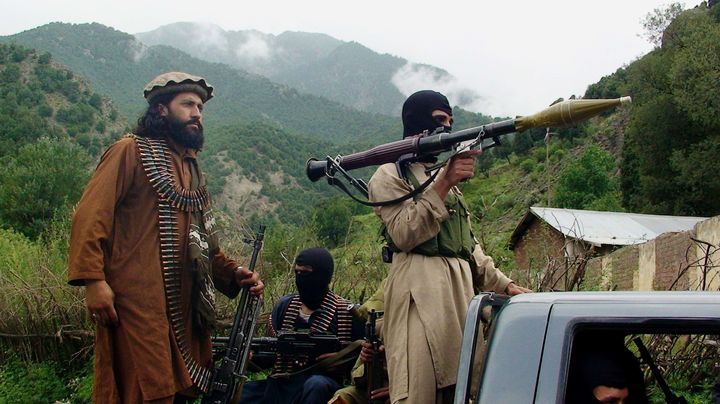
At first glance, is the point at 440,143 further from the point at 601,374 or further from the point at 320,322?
the point at 320,322

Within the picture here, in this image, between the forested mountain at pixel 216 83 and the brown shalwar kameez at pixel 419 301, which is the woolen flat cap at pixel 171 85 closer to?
the brown shalwar kameez at pixel 419 301

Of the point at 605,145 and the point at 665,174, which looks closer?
the point at 665,174

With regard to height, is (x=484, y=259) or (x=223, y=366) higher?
(x=484, y=259)

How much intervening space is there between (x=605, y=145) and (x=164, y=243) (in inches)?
2228

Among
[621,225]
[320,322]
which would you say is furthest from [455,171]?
[621,225]

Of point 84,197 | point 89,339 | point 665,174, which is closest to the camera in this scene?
point 84,197

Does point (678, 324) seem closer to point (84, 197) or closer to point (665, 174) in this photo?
point (84, 197)

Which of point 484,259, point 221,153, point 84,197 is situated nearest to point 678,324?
point 484,259

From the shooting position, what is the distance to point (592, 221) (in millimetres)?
26359

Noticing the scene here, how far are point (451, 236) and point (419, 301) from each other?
0.37m

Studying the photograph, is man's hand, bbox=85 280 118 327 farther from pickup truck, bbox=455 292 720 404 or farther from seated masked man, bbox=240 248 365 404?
pickup truck, bbox=455 292 720 404

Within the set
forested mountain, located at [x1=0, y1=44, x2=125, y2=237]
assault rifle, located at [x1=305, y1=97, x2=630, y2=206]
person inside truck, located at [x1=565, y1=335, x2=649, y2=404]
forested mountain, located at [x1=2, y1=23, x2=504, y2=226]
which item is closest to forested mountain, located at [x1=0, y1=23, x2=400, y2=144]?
forested mountain, located at [x1=2, y1=23, x2=504, y2=226]

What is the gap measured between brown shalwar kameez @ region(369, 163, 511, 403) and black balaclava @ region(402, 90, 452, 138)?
0.27m

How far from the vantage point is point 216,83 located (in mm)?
106750
